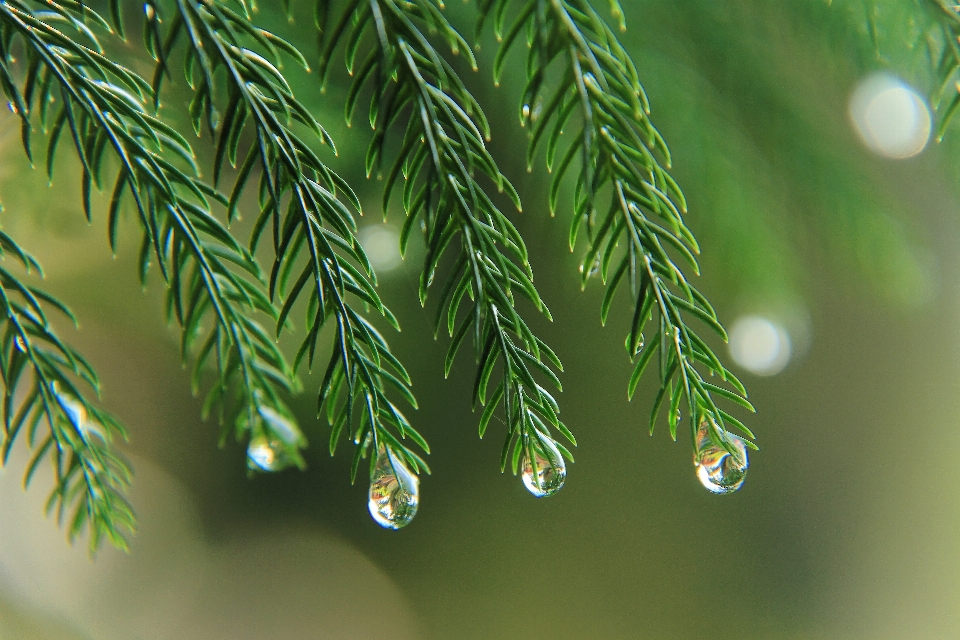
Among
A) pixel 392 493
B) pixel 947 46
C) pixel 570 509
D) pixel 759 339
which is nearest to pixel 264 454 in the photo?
pixel 392 493

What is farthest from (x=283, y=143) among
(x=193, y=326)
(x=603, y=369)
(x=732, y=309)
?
(x=603, y=369)

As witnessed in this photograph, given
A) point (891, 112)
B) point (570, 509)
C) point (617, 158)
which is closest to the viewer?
point (617, 158)

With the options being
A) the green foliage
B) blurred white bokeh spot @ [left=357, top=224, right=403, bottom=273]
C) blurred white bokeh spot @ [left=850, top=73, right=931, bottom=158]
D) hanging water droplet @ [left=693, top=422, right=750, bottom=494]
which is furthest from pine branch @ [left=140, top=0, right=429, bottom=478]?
blurred white bokeh spot @ [left=850, top=73, right=931, bottom=158]

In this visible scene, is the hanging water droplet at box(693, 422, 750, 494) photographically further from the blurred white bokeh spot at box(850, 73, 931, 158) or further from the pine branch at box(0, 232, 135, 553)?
the blurred white bokeh spot at box(850, 73, 931, 158)

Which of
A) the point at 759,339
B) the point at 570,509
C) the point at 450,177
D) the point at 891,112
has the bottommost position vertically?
the point at 570,509

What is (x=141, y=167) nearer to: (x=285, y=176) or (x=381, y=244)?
(x=285, y=176)

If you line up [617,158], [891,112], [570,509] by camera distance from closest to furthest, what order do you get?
[617,158], [891,112], [570,509]
